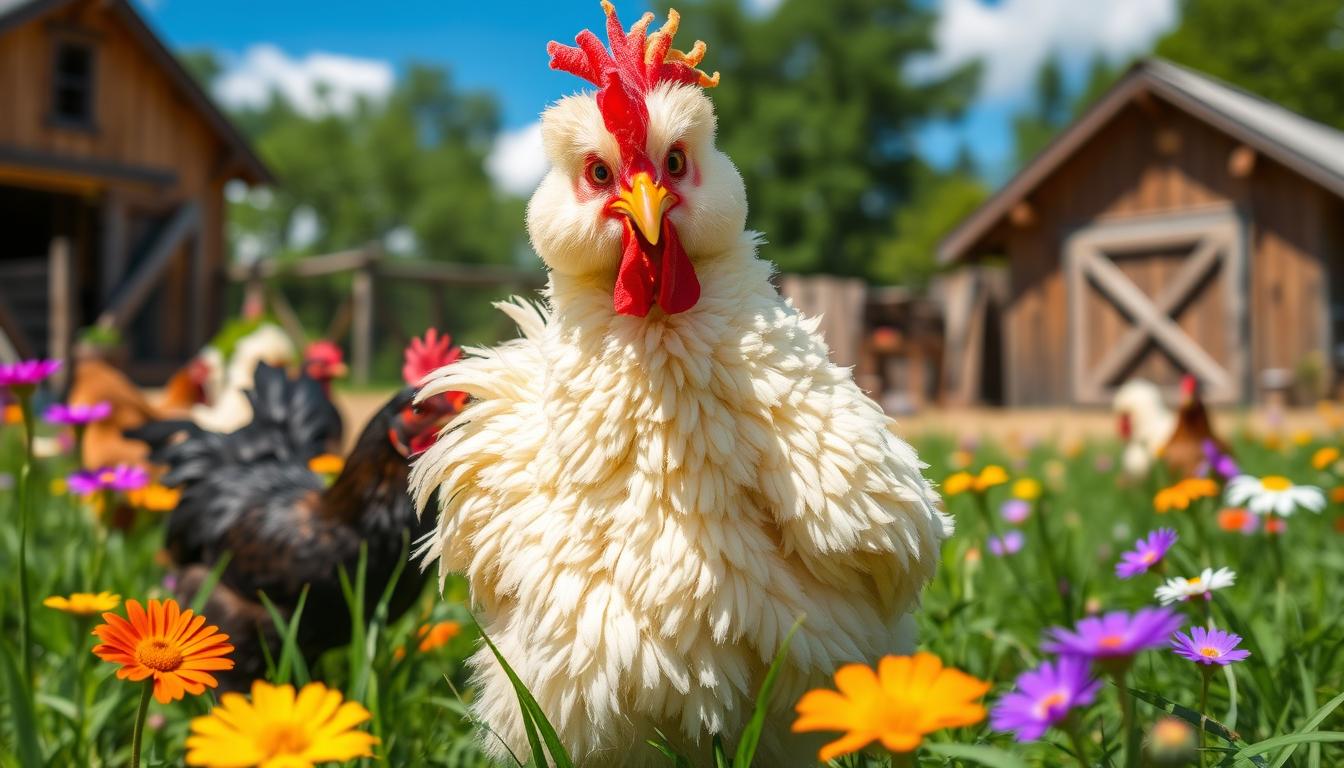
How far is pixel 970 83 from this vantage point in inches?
1334

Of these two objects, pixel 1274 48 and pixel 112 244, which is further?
pixel 1274 48

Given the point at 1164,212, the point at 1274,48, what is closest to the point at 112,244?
the point at 1164,212

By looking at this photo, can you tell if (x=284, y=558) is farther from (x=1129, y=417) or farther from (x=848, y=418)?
(x=1129, y=417)

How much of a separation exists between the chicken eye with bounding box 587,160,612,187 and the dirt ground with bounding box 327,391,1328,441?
→ 6703 millimetres

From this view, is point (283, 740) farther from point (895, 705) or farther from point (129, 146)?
point (129, 146)

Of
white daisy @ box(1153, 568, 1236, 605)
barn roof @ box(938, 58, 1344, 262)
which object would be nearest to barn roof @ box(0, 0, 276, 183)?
barn roof @ box(938, 58, 1344, 262)

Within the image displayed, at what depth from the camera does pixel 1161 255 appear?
11.8 m

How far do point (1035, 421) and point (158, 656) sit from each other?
1104cm

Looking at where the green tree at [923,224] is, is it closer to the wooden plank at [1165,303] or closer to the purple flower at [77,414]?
the wooden plank at [1165,303]

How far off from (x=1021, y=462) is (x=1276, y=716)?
4.53 meters

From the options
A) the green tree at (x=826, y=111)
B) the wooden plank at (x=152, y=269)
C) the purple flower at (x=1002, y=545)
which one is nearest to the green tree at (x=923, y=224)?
the green tree at (x=826, y=111)

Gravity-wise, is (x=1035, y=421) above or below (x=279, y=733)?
below

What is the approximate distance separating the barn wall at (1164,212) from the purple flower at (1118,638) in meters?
12.0

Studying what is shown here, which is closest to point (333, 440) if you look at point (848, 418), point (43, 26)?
point (848, 418)
